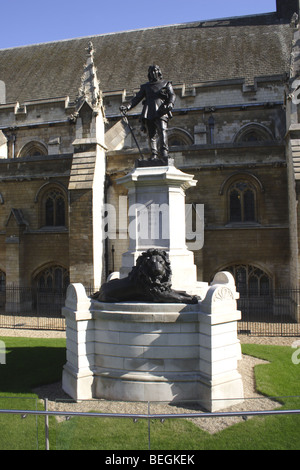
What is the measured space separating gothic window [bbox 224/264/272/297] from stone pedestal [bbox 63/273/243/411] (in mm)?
10334

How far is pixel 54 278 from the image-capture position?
1959cm

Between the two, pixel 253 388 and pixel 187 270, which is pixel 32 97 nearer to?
pixel 187 270

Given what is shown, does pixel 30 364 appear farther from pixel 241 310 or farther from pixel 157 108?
pixel 241 310

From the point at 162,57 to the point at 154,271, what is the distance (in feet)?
71.2

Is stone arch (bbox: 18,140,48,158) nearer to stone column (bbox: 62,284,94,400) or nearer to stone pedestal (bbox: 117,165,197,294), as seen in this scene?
stone pedestal (bbox: 117,165,197,294)

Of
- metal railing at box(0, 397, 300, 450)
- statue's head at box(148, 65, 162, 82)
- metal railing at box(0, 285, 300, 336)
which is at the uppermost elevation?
statue's head at box(148, 65, 162, 82)

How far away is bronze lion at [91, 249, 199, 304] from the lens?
23.5 feet

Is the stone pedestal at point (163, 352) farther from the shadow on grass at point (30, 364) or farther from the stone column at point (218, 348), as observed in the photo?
→ the shadow on grass at point (30, 364)

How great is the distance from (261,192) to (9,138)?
52.8 ft

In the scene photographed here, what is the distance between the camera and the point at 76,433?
15.0 ft

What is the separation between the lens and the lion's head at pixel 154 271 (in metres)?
7.14

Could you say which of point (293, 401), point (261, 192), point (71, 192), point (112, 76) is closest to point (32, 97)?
point (112, 76)

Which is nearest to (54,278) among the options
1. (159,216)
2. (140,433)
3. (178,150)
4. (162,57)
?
(178,150)

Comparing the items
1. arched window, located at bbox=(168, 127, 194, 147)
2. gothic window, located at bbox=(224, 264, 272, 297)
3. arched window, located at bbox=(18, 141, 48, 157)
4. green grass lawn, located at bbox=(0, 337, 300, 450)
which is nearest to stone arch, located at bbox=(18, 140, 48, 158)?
arched window, located at bbox=(18, 141, 48, 157)
